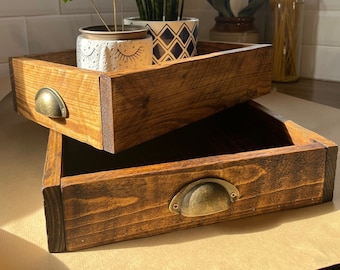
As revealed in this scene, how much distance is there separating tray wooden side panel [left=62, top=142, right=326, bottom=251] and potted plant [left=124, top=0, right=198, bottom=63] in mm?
261

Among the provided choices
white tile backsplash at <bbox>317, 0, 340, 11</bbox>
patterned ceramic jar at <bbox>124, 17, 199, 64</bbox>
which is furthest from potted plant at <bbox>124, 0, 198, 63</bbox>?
white tile backsplash at <bbox>317, 0, 340, 11</bbox>

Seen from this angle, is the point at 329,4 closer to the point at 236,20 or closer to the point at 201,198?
the point at 236,20

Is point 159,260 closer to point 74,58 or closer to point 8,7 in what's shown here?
point 74,58

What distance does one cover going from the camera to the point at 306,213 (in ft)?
1.73

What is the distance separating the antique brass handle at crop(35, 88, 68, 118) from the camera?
1.92ft

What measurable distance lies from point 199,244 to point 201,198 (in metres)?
0.04

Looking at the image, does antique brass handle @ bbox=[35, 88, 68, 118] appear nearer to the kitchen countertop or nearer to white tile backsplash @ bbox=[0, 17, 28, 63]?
the kitchen countertop

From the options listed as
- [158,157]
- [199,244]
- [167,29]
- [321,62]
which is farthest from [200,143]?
[321,62]

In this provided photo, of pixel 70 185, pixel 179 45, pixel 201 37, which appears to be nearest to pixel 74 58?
pixel 179 45

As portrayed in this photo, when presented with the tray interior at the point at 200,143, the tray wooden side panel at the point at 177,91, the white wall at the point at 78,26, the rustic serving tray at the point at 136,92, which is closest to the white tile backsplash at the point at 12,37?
the white wall at the point at 78,26

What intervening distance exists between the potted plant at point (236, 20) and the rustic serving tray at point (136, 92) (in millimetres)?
385

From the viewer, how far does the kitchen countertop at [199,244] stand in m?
0.44

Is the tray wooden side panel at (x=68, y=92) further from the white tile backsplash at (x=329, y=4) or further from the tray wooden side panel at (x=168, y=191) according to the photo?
the white tile backsplash at (x=329, y=4)

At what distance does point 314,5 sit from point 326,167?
72cm
